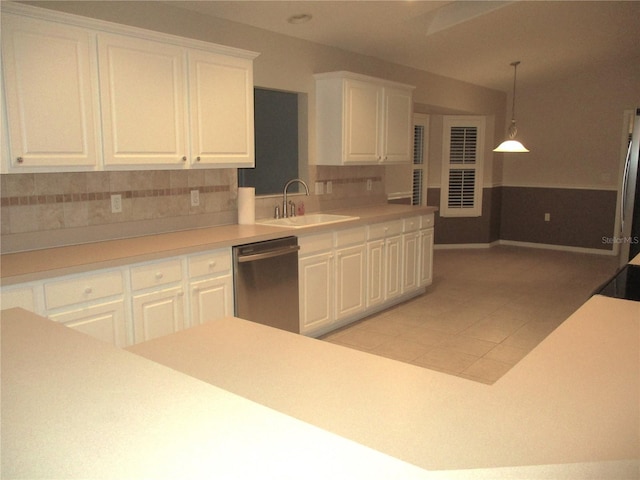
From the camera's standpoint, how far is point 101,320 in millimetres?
2668

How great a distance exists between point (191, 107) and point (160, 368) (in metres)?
2.51

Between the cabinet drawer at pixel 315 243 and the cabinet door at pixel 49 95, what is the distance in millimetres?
1562

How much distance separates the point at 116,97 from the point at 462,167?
6.05 metres

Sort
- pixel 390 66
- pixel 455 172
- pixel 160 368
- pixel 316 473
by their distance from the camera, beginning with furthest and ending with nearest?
pixel 455 172 → pixel 390 66 → pixel 160 368 → pixel 316 473

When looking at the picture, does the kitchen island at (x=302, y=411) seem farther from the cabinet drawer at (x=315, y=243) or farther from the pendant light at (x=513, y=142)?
the pendant light at (x=513, y=142)

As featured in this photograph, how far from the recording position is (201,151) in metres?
3.42

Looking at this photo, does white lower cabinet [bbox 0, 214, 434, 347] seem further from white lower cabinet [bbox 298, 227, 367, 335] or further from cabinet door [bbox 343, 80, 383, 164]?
cabinet door [bbox 343, 80, 383, 164]

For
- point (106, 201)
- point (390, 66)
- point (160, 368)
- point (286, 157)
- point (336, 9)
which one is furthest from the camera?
point (390, 66)

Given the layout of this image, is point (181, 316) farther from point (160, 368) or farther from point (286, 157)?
point (286, 157)

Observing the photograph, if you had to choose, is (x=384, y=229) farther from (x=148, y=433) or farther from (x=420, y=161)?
(x=148, y=433)

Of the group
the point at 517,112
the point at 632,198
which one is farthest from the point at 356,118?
the point at 517,112

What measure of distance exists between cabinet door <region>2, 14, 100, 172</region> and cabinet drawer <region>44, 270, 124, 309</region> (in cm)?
60

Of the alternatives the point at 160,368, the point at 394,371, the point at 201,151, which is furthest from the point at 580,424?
the point at 201,151

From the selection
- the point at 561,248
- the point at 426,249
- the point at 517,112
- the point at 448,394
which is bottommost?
the point at 561,248
